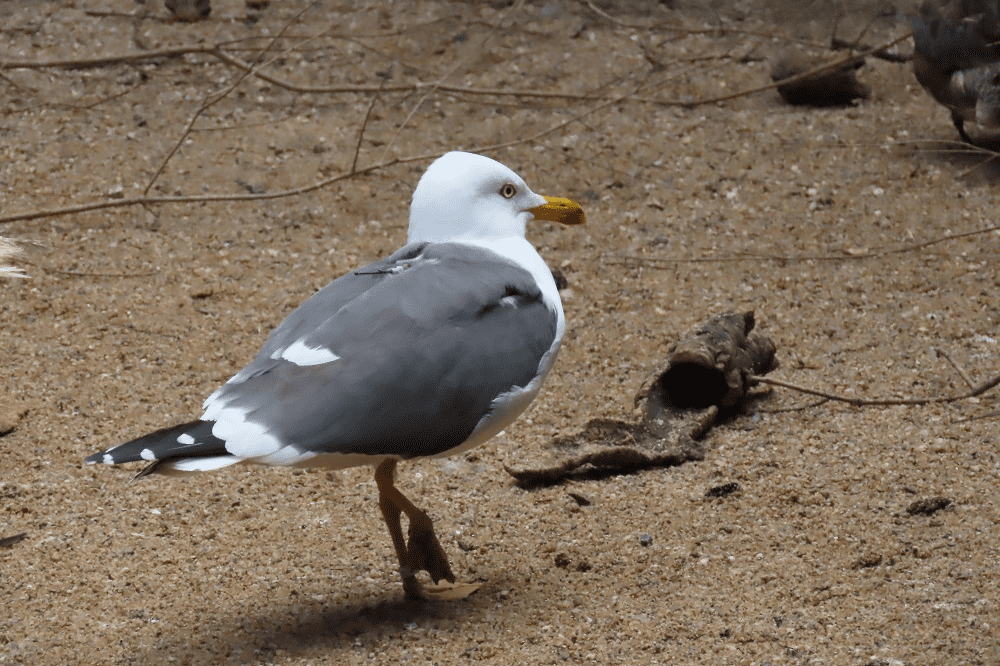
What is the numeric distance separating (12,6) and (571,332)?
408 cm

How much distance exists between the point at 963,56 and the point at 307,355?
365 centimetres

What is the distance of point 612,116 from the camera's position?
5.88 m

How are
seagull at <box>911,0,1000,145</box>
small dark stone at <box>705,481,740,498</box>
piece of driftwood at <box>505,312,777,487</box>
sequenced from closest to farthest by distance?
1. small dark stone at <box>705,481,740,498</box>
2. piece of driftwood at <box>505,312,777,487</box>
3. seagull at <box>911,0,1000,145</box>

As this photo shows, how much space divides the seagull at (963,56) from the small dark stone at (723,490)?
248cm

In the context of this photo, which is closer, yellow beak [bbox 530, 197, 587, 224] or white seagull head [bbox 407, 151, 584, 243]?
white seagull head [bbox 407, 151, 584, 243]

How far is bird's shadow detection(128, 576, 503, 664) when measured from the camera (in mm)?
2674

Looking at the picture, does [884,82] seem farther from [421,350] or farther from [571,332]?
[421,350]

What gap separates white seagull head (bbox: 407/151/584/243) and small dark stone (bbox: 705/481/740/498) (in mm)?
899

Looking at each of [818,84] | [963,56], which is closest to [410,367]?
[963,56]

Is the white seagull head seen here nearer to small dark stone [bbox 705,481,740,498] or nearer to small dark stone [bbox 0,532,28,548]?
small dark stone [bbox 705,481,740,498]

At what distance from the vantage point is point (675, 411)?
3.69 metres

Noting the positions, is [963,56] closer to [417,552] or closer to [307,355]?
[417,552]

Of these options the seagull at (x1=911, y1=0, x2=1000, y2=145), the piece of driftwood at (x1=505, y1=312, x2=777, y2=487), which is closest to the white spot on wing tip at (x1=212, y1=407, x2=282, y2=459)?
the piece of driftwood at (x1=505, y1=312, x2=777, y2=487)

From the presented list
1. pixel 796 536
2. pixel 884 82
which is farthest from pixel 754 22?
pixel 796 536
